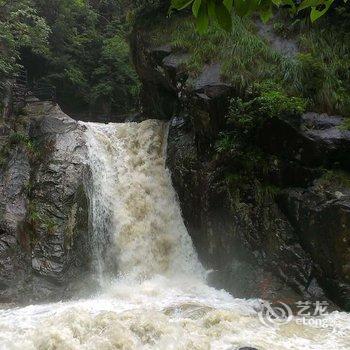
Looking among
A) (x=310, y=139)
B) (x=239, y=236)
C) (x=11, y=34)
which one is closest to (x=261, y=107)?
(x=310, y=139)

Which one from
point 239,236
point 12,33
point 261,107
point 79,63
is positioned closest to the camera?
point 261,107

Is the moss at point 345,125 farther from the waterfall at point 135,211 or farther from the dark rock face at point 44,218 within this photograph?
the dark rock face at point 44,218

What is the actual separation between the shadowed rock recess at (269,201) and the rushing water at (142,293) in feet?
1.79

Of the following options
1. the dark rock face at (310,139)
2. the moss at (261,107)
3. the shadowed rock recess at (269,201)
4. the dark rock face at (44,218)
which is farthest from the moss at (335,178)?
the dark rock face at (44,218)

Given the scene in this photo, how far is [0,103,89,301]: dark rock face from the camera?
8031 millimetres

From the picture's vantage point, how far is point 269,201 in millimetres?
8172

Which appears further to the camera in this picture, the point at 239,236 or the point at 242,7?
the point at 239,236

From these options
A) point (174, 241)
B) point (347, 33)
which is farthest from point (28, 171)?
point (347, 33)

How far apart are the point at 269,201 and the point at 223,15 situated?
266 inches

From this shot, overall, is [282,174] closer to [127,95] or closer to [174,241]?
[174,241]

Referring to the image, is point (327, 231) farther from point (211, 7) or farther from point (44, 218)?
point (211, 7)

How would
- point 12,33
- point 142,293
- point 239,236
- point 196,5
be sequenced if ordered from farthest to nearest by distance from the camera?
Answer: point 12,33 < point 239,236 < point 142,293 < point 196,5

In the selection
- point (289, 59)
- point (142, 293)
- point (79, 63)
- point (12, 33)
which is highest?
point (79, 63)

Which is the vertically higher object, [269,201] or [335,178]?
[335,178]
